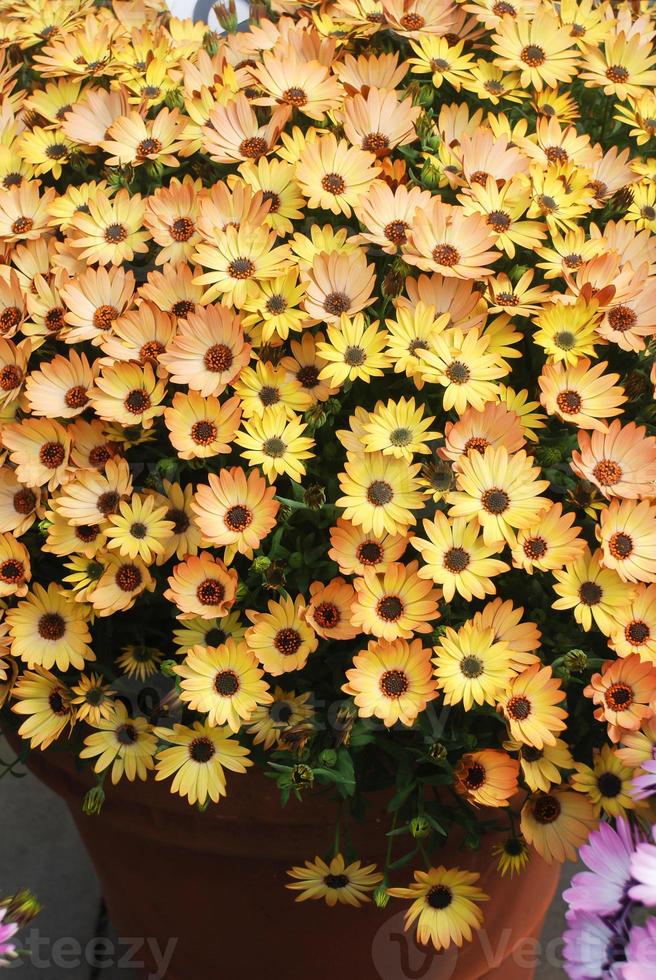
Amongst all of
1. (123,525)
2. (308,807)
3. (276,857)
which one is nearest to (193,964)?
(276,857)

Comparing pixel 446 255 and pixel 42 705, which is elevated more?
pixel 446 255

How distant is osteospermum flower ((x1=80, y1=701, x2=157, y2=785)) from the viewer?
109 cm

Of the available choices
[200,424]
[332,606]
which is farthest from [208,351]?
[332,606]

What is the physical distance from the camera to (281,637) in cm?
103

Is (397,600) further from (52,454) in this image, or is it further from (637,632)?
(52,454)

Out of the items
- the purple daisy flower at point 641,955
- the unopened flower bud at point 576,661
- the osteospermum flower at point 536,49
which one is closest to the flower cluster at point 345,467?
the unopened flower bud at point 576,661

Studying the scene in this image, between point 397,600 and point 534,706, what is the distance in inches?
6.5

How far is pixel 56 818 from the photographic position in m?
2.07

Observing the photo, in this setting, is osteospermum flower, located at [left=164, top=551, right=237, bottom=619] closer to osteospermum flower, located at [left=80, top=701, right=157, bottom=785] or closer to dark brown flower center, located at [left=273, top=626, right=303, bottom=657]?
dark brown flower center, located at [left=273, top=626, right=303, bottom=657]

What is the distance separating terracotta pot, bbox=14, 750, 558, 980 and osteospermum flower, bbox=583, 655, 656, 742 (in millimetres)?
274

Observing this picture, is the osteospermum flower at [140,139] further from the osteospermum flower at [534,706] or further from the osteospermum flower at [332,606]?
the osteospermum flower at [534,706]

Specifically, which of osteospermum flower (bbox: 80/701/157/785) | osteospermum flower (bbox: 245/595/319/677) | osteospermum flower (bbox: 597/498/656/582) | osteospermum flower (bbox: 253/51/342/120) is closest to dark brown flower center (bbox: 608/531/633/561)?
osteospermum flower (bbox: 597/498/656/582)

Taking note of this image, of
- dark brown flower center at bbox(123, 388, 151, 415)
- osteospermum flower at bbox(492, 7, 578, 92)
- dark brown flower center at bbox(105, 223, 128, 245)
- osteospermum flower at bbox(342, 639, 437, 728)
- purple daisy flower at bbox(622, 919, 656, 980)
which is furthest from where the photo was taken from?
osteospermum flower at bbox(492, 7, 578, 92)

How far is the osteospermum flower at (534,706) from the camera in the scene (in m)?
0.98
